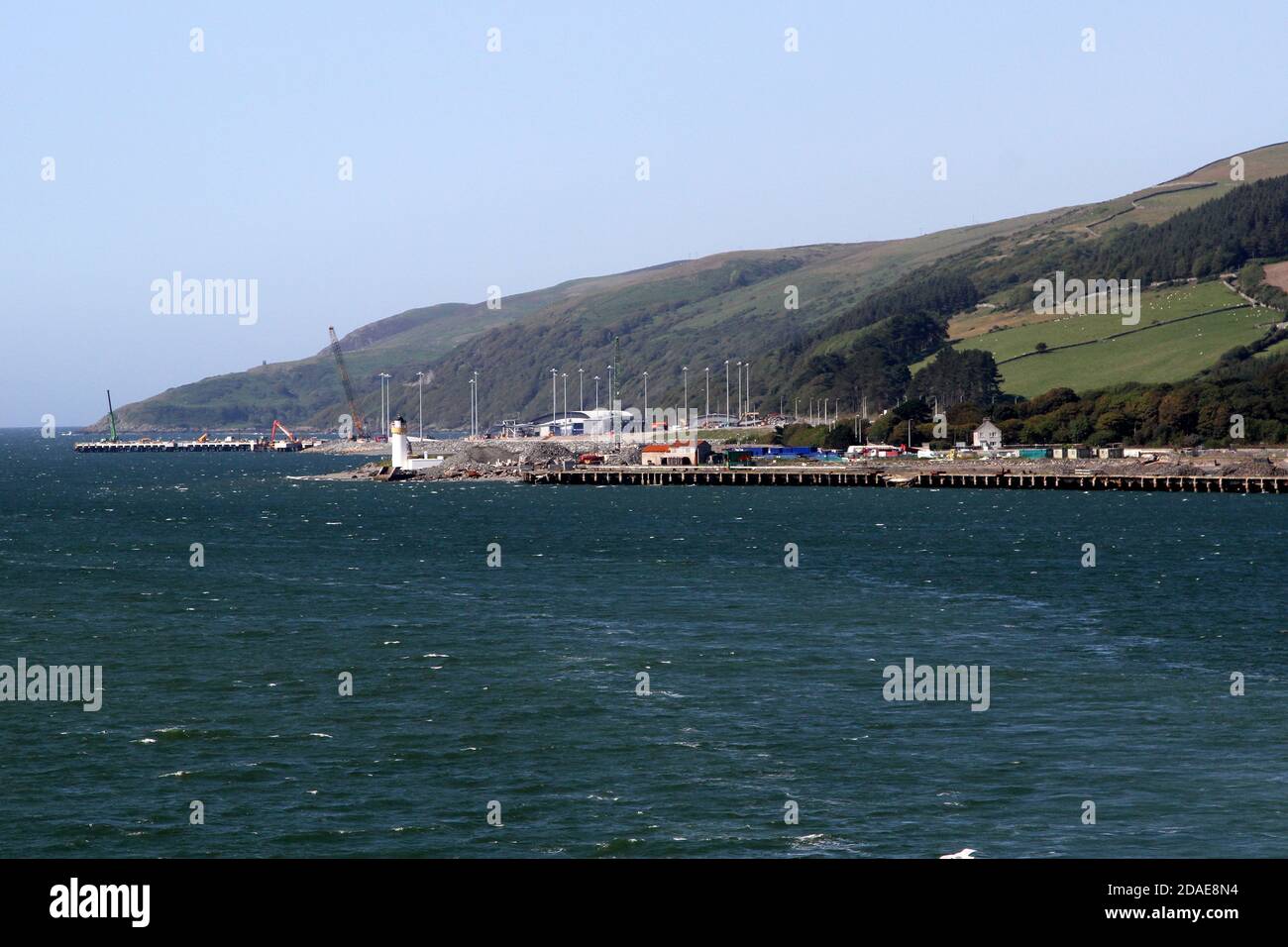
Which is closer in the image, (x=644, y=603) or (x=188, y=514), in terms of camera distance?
(x=644, y=603)

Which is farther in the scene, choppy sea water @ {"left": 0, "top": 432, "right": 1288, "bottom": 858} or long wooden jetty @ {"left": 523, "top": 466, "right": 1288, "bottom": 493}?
long wooden jetty @ {"left": 523, "top": 466, "right": 1288, "bottom": 493}

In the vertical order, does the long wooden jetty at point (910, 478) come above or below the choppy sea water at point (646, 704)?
above

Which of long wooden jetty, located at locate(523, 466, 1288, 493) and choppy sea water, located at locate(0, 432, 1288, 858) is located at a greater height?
long wooden jetty, located at locate(523, 466, 1288, 493)

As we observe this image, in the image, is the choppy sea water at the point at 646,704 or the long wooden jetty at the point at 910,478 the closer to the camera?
the choppy sea water at the point at 646,704
